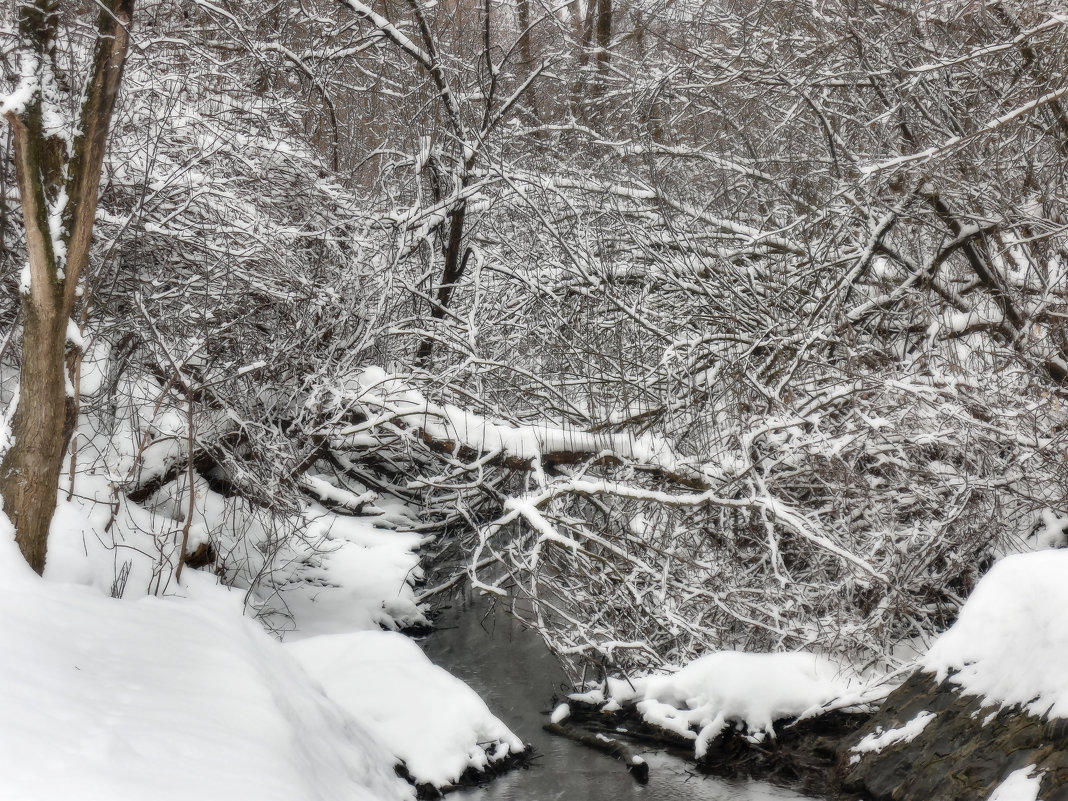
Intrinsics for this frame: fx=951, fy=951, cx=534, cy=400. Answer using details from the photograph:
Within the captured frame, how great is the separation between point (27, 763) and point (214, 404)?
4034mm

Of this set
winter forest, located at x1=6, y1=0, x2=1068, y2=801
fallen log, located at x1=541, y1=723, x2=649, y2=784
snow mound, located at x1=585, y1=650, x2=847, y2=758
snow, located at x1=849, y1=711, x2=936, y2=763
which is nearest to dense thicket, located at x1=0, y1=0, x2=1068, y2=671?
winter forest, located at x1=6, y1=0, x2=1068, y2=801

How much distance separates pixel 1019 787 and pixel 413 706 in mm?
3616

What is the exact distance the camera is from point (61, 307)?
15.0 feet

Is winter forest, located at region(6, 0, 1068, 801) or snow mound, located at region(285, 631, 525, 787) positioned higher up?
winter forest, located at region(6, 0, 1068, 801)

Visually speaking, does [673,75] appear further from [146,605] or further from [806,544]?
[146,605]

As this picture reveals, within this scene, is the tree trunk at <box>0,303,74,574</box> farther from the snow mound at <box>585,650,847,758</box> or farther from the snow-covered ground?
the snow mound at <box>585,650,847,758</box>

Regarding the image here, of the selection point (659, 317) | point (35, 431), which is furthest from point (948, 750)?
point (35, 431)

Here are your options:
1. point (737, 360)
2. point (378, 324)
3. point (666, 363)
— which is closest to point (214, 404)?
point (378, 324)

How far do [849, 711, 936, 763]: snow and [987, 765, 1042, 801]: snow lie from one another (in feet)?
2.59

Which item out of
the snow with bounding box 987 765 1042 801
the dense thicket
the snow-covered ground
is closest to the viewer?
the snow-covered ground

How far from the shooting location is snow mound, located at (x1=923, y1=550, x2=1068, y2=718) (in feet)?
Result: 12.4

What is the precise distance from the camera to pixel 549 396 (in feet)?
25.8

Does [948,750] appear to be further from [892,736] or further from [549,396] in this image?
[549,396]

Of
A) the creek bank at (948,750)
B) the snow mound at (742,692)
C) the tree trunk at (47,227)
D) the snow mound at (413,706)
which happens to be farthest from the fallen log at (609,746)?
the tree trunk at (47,227)
